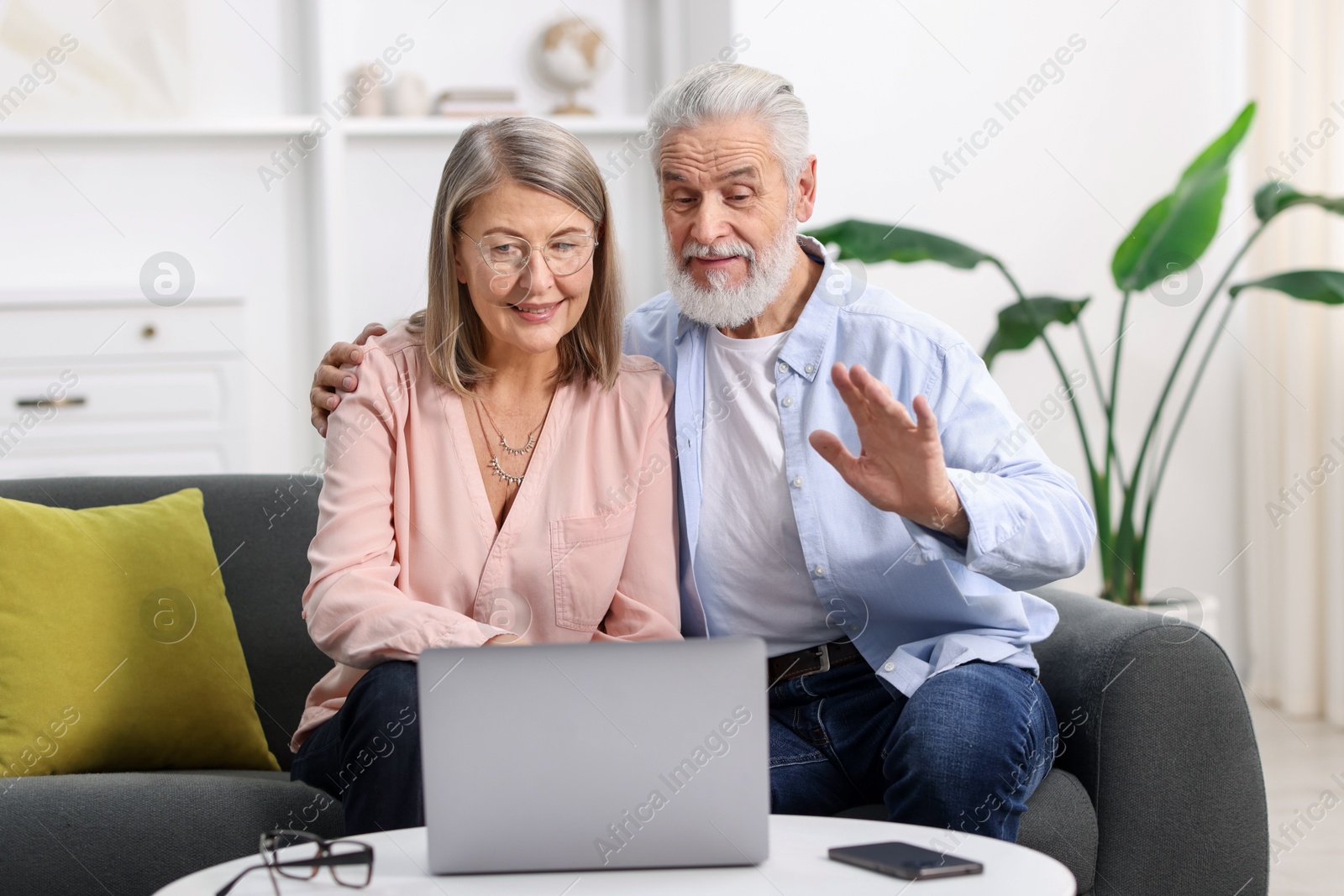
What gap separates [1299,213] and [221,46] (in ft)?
10.3

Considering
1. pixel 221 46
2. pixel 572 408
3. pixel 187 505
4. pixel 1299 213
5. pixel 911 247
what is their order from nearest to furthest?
1. pixel 572 408
2. pixel 187 505
3. pixel 911 247
4. pixel 1299 213
5. pixel 221 46

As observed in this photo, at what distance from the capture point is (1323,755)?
10.6ft

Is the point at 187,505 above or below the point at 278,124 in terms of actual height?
below

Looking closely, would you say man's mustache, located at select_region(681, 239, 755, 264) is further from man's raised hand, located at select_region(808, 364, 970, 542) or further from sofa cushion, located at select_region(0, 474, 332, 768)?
sofa cushion, located at select_region(0, 474, 332, 768)

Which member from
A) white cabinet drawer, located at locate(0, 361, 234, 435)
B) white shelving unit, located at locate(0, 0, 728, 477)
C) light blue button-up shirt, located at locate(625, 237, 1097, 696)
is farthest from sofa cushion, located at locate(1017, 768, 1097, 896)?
white cabinet drawer, located at locate(0, 361, 234, 435)

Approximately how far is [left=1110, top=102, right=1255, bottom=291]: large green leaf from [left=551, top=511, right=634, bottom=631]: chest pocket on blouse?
1.90 metres

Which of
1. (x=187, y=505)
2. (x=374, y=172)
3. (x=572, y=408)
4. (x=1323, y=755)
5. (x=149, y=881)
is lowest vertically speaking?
(x=1323, y=755)

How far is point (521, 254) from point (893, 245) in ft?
5.26

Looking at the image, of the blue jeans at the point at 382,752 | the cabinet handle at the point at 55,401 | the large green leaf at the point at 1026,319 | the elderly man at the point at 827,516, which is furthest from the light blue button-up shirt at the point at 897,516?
the cabinet handle at the point at 55,401

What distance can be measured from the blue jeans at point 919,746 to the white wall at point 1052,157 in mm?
2280

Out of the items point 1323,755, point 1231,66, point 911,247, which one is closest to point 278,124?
point 911,247

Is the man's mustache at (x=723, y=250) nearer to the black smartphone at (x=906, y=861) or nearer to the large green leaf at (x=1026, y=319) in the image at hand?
the black smartphone at (x=906, y=861)

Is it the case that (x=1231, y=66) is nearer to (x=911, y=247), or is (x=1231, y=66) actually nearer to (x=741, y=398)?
(x=911, y=247)

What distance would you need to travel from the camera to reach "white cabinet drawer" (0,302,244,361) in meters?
3.69
